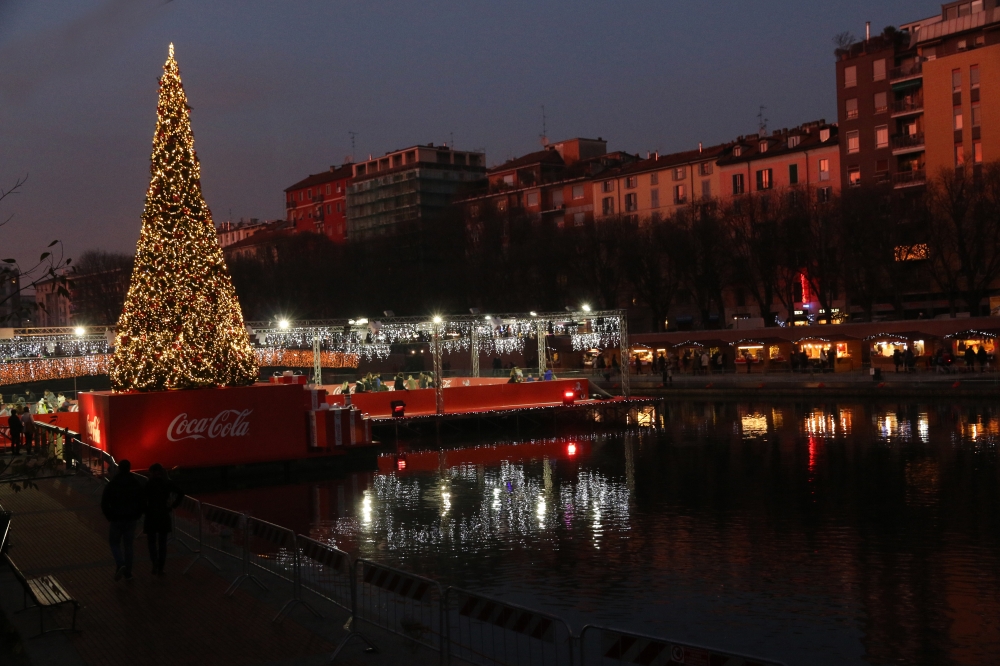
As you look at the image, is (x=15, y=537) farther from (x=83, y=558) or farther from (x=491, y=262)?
(x=491, y=262)

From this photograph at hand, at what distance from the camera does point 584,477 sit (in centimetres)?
2392

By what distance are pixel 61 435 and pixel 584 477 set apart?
1287 centimetres

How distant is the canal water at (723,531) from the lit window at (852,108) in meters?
45.9

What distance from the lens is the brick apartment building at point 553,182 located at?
9225 cm

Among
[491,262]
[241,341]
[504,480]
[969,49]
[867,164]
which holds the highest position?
[969,49]

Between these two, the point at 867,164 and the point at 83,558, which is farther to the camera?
the point at 867,164

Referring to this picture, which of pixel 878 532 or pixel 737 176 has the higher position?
pixel 737 176

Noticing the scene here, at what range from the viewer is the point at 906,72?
6906 centimetres

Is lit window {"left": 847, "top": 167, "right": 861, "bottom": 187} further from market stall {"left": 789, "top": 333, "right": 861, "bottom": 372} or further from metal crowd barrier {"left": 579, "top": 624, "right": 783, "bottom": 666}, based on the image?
metal crowd barrier {"left": 579, "top": 624, "right": 783, "bottom": 666}

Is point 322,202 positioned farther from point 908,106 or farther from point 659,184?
point 908,106

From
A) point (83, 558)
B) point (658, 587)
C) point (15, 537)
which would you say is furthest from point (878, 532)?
point (15, 537)

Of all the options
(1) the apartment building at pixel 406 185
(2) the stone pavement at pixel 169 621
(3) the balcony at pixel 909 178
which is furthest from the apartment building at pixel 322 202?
(2) the stone pavement at pixel 169 621

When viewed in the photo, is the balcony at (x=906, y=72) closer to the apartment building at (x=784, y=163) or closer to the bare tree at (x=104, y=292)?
the apartment building at (x=784, y=163)

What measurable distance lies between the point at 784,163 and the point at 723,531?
64.7m
